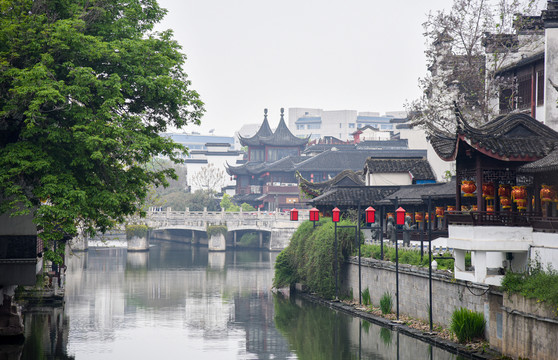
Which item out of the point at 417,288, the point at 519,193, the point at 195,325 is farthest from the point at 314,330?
the point at 519,193

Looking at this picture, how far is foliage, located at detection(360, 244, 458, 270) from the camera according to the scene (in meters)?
25.4

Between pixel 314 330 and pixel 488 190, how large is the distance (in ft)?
31.9

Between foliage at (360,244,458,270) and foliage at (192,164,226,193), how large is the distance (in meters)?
77.1

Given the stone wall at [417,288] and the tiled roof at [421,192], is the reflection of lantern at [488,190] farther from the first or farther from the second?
the tiled roof at [421,192]

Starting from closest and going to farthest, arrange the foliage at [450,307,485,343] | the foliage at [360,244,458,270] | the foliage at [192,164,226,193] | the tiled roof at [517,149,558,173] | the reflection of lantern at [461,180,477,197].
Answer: the tiled roof at [517,149,558,173]
the foliage at [450,307,485,343]
the reflection of lantern at [461,180,477,197]
the foliage at [360,244,458,270]
the foliage at [192,164,226,193]

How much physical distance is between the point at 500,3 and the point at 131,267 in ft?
112

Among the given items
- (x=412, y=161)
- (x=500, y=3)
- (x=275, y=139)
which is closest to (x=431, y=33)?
(x=500, y=3)

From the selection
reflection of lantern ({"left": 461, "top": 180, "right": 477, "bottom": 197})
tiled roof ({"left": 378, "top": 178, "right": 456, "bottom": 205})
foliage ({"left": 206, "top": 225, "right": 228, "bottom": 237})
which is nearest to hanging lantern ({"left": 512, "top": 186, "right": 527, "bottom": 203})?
reflection of lantern ({"left": 461, "top": 180, "right": 477, "bottom": 197})

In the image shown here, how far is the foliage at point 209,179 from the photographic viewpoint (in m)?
111

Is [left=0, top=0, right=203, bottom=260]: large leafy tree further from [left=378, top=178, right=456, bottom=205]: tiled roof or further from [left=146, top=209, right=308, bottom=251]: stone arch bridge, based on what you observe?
[left=146, top=209, right=308, bottom=251]: stone arch bridge

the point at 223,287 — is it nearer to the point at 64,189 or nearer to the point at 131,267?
the point at 131,267

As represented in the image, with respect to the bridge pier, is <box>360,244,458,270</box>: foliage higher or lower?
higher

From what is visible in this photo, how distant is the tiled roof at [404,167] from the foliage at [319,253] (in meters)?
6.94

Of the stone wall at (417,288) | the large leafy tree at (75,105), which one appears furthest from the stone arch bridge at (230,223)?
the large leafy tree at (75,105)
